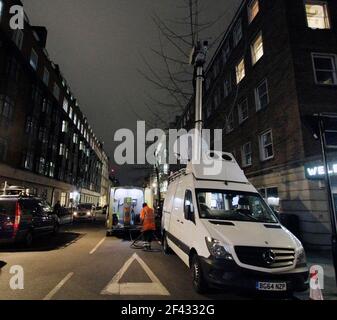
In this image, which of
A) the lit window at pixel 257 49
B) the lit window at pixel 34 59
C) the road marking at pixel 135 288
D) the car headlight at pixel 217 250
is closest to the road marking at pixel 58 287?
the road marking at pixel 135 288

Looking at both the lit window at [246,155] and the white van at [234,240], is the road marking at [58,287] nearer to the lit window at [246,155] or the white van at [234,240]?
the white van at [234,240]

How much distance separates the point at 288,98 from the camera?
1305cm

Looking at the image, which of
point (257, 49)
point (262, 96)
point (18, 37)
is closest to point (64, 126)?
point (18, 37)

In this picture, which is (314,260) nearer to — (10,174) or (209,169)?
(209,169)

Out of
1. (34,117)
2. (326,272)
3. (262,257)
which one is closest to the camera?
(262,257)

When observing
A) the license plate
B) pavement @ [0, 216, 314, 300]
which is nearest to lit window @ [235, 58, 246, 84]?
pavement @ [0, 216, 314, 300]

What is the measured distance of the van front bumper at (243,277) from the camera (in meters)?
4.76

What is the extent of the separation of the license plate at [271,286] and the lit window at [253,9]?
17.5m

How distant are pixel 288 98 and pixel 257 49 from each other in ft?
18.5

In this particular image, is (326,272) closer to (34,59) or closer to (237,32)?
(237,32)

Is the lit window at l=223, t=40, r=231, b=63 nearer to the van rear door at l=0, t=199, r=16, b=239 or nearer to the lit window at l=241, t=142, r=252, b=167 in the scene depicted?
the lit window at l=241, t=142, r=252, b=167

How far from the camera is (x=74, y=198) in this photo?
1906 inches
